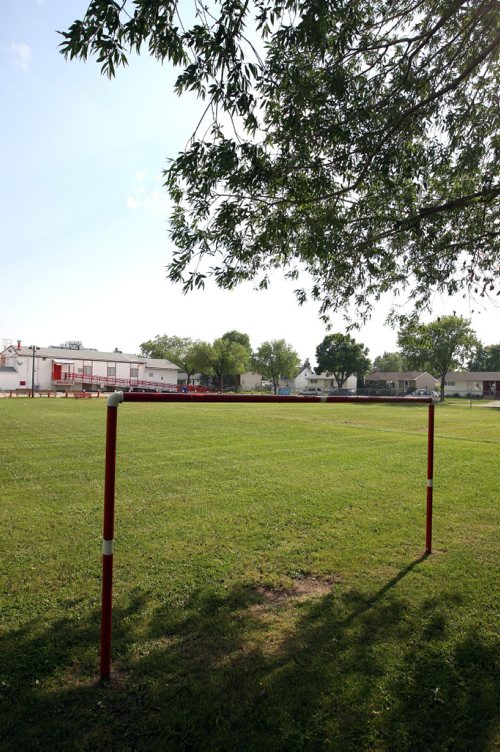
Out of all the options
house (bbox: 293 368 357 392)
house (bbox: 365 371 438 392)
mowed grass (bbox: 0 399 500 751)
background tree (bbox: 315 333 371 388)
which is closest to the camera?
mowed grass (bbox: 0 399 500 751)

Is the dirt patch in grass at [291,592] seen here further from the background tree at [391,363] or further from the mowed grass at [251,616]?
the background tree at [391,363]

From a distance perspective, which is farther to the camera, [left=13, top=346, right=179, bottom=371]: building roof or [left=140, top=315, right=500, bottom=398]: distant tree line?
[left=140, top=315, right=500, bottom=398]: distant tree line

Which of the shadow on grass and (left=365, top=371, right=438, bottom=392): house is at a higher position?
(left=365, top=371, right=438, bottom=392): house

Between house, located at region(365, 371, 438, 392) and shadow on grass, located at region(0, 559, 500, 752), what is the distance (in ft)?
317

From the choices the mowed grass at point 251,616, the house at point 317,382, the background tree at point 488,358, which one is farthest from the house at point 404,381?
the mowed grass at point 251,616

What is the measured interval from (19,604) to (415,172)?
7.02m

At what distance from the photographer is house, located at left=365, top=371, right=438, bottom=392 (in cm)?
9950

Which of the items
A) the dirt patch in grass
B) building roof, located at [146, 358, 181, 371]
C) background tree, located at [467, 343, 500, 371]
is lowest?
the dirt patch in grass

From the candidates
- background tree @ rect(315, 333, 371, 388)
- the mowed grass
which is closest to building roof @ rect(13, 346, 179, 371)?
background tree @ rect(315, 333, 371, 388)

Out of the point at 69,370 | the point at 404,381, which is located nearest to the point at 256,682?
the point at 69,370

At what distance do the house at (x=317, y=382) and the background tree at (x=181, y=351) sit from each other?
3725 cm

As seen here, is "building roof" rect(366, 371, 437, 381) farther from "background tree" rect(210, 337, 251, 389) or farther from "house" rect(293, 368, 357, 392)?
"background tree" rect(210, 337, 251, 389)

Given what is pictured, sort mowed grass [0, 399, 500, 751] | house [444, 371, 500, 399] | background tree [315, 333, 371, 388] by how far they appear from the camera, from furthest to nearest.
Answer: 1. background tree [315, 333, 371, 388]
2. house [444, 371, 500, 399]
3. mowed grass [0, 399, 500, 751]

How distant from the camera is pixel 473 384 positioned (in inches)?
3521
